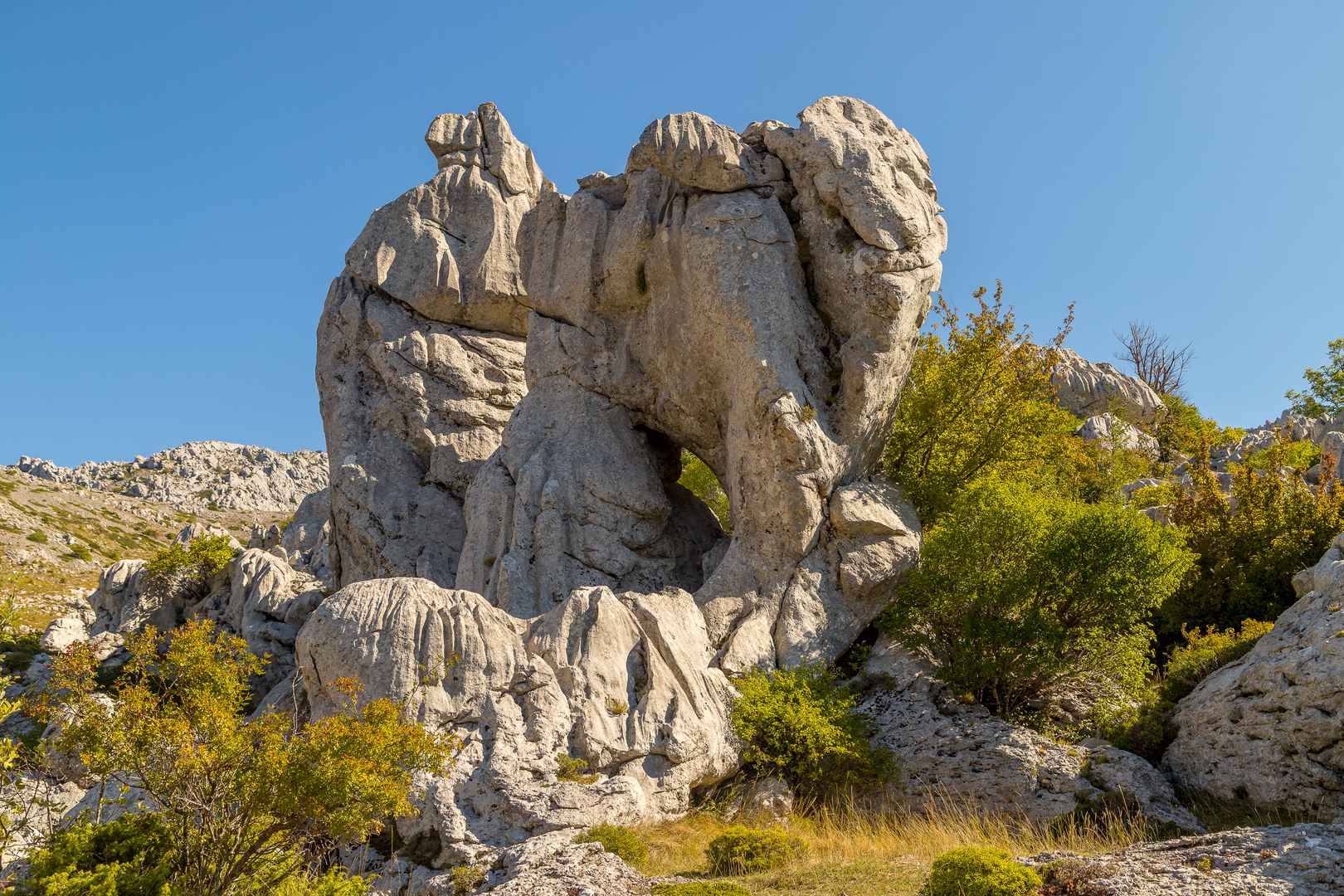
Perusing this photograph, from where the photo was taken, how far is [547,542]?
23.8 metres

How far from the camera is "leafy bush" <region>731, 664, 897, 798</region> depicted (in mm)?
17797

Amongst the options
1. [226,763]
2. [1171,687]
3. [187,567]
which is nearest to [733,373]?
[1171,687]

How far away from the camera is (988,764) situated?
689 inches

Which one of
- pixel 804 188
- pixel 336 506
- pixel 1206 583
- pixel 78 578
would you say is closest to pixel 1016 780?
pixel 1206 583

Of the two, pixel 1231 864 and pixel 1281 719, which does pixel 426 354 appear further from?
A: pixel 1231 864

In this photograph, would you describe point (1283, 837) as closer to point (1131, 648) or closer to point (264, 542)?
point (1131, 648)

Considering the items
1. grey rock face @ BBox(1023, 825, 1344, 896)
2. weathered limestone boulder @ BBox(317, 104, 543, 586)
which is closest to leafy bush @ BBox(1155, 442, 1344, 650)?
grey rock face @ BBox(1023, 825, 1344, 896)

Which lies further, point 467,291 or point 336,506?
point 467,291

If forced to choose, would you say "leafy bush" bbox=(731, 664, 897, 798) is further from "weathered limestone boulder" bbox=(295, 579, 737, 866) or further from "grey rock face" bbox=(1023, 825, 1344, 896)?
"grey rock face" bbox=(1023, 825, 1344, 896)

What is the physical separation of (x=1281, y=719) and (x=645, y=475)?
51.2ft

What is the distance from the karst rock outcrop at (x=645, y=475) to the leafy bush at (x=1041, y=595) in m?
2.46

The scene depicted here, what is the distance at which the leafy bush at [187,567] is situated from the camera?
32531 millimetres

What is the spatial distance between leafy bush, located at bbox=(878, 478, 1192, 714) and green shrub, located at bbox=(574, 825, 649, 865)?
8.51m

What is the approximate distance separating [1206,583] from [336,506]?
25.8 meters
